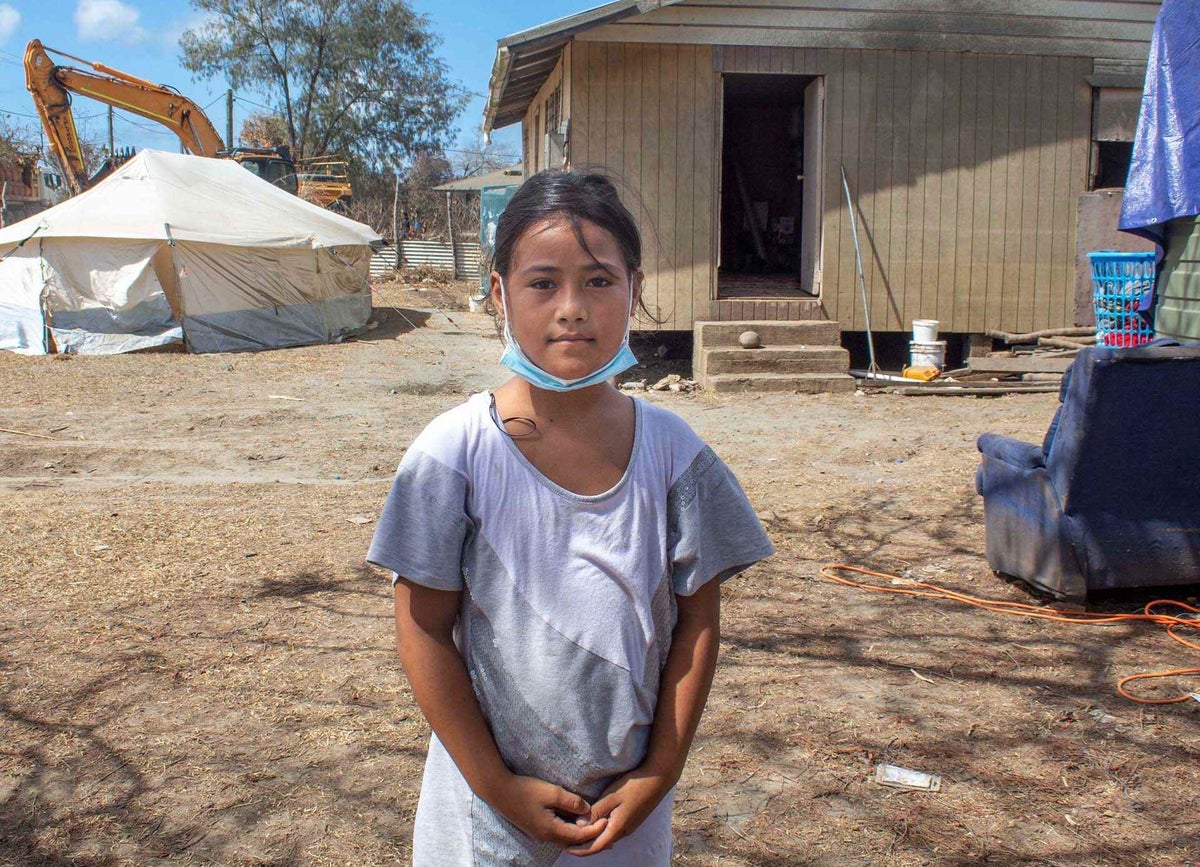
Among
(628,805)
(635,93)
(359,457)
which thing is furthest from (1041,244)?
(628,805)

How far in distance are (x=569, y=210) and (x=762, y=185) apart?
14.2 metres

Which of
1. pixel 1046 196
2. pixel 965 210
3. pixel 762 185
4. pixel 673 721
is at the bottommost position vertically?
pixel 673 721

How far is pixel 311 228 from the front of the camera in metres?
16.8

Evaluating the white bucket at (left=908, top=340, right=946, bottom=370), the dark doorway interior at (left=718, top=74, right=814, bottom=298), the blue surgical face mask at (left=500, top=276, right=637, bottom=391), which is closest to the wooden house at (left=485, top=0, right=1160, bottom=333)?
the white bucket at (left=908, top=340, right=946, bottom=370)

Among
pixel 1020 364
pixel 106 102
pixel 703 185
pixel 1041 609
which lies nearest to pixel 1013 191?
pixel 1020 364

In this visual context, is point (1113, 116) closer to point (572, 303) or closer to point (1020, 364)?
point (1020, 364)

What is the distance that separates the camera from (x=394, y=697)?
138 inches

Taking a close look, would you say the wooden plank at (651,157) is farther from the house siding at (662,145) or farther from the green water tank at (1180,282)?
the green water tank at (1180,282)

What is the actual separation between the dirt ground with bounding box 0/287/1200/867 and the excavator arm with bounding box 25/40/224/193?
49.9 ft

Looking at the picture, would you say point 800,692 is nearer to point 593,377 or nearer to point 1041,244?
point 593,377

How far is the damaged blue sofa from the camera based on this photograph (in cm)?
407

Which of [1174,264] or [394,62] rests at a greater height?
[394,62]

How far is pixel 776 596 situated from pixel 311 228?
1399cm

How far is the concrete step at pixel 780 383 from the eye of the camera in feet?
34.1
